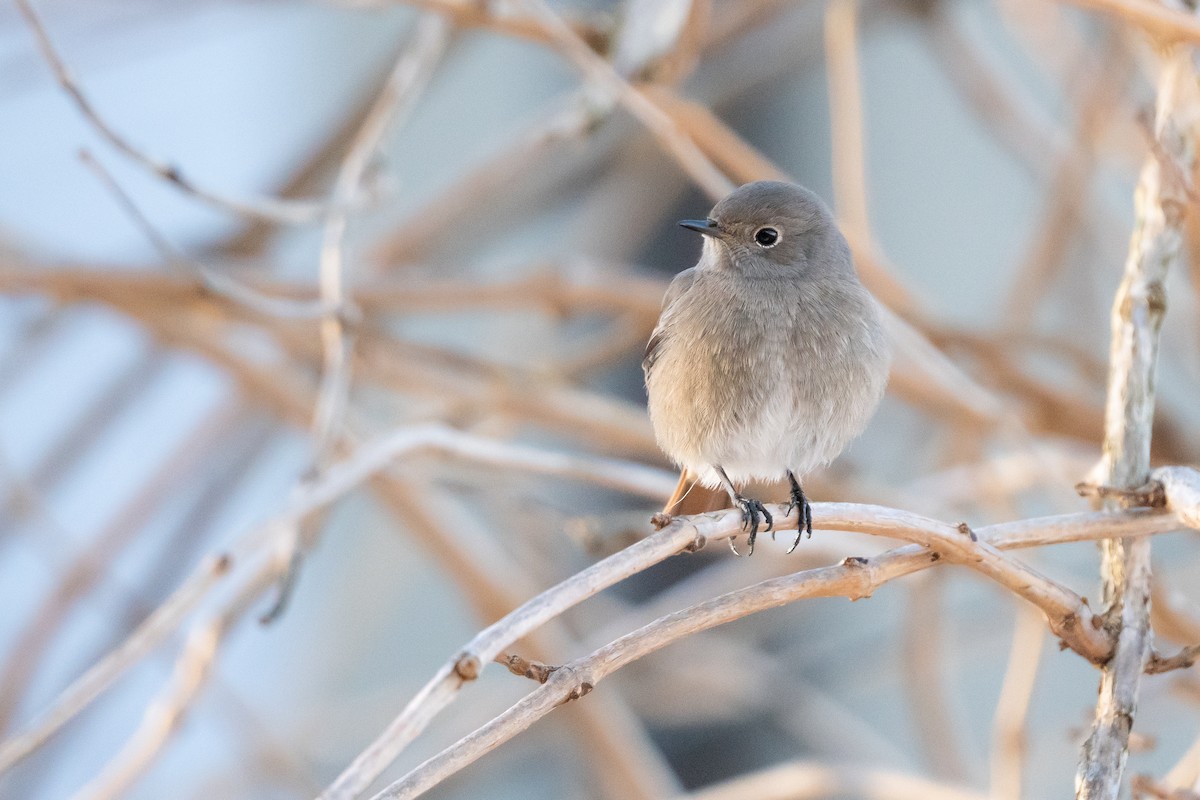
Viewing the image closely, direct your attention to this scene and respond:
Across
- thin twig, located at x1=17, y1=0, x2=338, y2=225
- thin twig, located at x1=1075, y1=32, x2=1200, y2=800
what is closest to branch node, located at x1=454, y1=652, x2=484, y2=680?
thin twig, located at x1=1075, y1=32, x2=1200, y2=800

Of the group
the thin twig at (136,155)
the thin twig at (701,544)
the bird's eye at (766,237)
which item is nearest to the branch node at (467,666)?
the thin twig at (701,544)

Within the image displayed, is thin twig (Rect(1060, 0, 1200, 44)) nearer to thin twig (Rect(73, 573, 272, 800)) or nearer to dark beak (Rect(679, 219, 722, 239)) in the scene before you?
dark beak (Rect(679, 219, 722, 239))

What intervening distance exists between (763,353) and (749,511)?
0.39 m

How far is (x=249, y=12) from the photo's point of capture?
162 inches

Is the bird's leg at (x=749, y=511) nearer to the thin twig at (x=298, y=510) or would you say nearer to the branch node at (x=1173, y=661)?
the thin twig at (x=298, y=510)

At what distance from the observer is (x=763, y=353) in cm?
205

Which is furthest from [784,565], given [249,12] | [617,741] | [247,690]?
[247,690]

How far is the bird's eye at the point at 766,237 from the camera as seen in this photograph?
2.24 metres

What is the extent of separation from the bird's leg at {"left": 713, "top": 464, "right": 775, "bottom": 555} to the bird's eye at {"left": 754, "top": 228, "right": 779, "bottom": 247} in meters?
0.43

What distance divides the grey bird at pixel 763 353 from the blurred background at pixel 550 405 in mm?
124

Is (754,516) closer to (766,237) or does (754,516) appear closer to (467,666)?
(766,237)

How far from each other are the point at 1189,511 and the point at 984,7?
516 centimetres

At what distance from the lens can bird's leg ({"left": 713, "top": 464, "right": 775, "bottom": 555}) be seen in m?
1.61

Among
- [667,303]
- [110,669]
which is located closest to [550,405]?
[667,303]
